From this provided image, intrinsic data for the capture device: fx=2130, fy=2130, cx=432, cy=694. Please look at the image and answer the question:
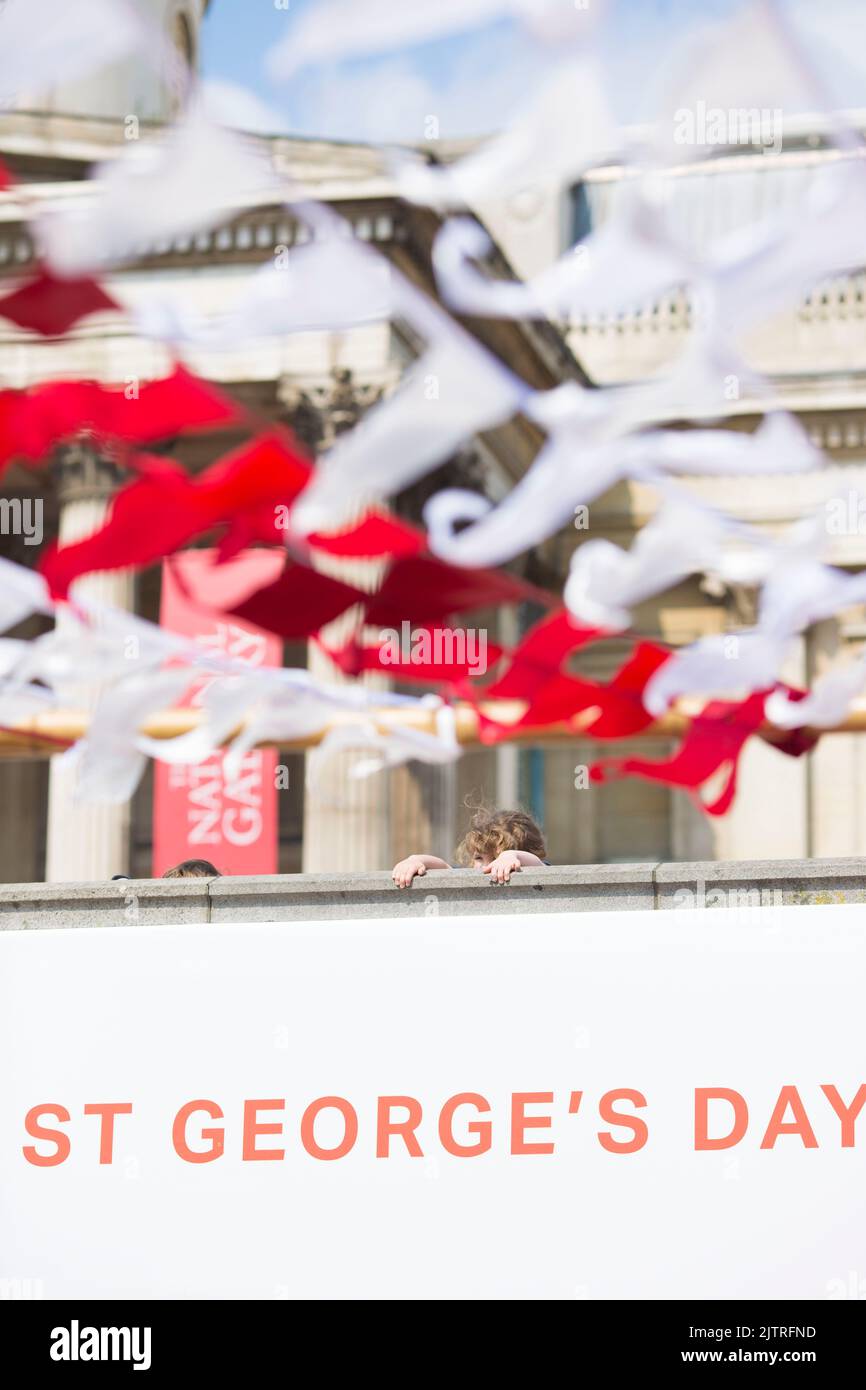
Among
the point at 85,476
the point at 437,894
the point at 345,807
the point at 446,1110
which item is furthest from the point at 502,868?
the point at 85,476

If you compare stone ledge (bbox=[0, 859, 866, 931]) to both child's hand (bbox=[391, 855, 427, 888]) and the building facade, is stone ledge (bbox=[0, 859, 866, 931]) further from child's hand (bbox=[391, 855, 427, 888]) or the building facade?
A: the building facade

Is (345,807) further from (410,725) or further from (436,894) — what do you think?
(410,725)

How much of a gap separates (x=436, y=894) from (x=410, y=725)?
1376mm

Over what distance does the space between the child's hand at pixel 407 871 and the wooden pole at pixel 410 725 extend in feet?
1.47

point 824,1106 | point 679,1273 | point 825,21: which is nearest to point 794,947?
point 824,1106

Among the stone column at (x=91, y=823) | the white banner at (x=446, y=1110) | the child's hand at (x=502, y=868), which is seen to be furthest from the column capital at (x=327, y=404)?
the white banner at (x=446, y=1110)

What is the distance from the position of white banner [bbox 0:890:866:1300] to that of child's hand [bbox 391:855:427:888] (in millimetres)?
618

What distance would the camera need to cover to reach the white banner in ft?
19.3

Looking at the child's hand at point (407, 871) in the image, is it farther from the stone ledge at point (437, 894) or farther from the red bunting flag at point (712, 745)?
the red bunting flag at point (712, 745)

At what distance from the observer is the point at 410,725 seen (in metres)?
5.60

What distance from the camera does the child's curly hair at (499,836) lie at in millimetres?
7277

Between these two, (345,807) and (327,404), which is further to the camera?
(327,404)
